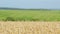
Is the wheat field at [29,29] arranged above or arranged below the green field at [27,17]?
above

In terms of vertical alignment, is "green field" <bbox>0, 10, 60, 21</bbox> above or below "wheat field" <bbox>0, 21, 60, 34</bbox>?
below

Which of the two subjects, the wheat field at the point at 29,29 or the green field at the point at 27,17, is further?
the green field at the point at 27,17

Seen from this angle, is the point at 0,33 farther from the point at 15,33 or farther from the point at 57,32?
the point at 57,32

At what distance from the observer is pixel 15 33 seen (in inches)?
206

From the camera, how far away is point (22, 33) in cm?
524

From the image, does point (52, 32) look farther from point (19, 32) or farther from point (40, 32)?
point (19, 32)

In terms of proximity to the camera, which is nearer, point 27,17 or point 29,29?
point 29,29

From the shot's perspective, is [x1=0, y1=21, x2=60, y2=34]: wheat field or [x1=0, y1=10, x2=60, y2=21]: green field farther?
[x1=0, y1=10, x2=60, y2=21]: green field

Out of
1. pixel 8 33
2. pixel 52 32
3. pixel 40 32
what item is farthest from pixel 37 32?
pixel 8 33

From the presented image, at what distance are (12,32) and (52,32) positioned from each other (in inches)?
46.0

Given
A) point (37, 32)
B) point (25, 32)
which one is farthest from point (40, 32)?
point (25, 32)

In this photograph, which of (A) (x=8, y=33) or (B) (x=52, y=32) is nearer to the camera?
(A) (x=8, y=33)

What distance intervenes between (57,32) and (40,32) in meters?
0.54

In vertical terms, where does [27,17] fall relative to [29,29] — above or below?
below
